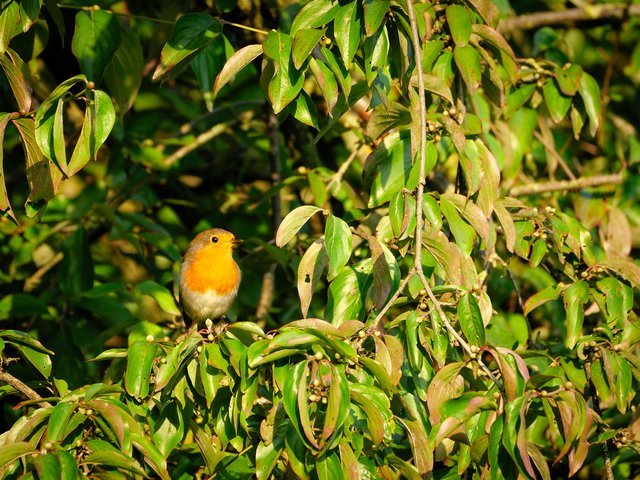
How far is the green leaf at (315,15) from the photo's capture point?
2.69 metres

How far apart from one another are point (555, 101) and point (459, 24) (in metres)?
0.79

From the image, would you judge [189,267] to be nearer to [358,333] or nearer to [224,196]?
[224,196]

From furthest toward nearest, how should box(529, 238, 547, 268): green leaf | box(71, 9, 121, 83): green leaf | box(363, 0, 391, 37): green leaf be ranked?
1. box(71, 9, 121, 83): green leaf
2. box(529, 238, 547, 268): green leaf
3. box(363, 0, 391, 37): green leaf

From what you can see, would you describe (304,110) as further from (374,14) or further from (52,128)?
(52,128)

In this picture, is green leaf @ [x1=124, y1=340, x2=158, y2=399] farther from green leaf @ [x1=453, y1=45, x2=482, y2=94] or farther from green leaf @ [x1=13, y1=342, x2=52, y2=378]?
green leaf @ [x1=453, y1=45, x2=482, y2=94]

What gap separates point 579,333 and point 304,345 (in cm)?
124

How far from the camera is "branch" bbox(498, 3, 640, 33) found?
5.46 m

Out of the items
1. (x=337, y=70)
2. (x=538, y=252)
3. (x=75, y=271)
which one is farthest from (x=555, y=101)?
(x=75, y=271)

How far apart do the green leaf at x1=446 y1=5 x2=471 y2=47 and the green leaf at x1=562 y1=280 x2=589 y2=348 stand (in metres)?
1.02

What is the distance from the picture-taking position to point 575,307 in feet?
9.80

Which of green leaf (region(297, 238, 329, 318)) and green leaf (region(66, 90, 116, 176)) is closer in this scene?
green leaf (region(66, 90, 116, 176))

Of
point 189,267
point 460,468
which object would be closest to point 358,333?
point 460,468

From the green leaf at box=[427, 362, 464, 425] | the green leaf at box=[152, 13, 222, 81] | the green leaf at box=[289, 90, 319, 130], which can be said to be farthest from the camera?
the green leaf at box=[152, 13, 222, 81]

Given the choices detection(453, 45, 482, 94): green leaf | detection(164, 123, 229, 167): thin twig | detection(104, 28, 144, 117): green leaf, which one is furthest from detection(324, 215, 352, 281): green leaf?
detection(164, 123, 229, 167): thin twig
